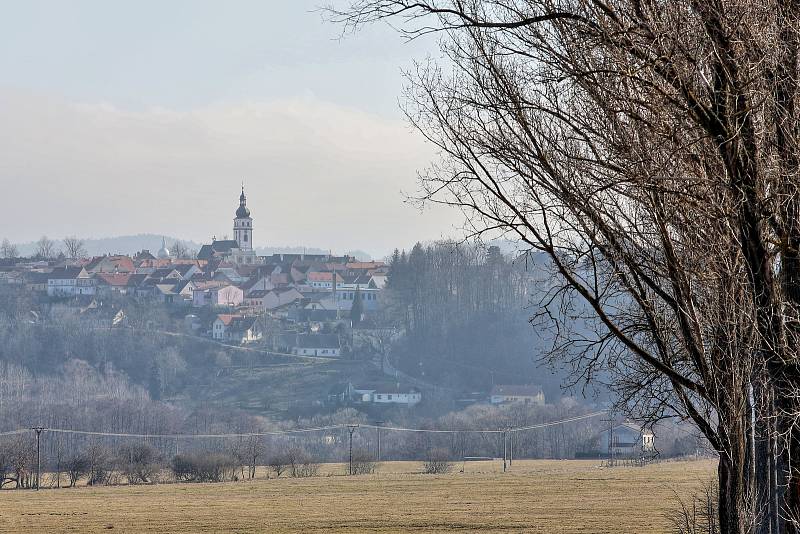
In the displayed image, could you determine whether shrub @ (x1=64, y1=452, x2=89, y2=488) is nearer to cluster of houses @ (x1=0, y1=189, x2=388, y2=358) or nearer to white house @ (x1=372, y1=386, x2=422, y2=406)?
white house @ (x1=372, y1=386, x2=422, y2=406)

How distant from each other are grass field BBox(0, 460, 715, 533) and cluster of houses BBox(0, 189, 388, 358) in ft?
294

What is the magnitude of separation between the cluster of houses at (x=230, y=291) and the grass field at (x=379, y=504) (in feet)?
294

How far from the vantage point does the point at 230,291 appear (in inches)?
6791

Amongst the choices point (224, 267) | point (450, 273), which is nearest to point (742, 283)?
point (450, 273)

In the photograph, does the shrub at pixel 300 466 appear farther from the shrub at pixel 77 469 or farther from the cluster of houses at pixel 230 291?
the cluster of houses at pixel 230 291

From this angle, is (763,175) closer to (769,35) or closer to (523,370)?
(769,35)

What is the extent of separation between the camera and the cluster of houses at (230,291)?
142375 millimetres

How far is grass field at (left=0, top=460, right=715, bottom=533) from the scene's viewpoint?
993 inches

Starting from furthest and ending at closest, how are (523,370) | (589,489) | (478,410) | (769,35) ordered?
1. (523,370)
2. (478,410)
3. (589,489)
4. (769,35)

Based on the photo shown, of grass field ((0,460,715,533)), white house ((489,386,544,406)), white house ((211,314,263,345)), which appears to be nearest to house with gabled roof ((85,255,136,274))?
white house ((211,314,263,345))

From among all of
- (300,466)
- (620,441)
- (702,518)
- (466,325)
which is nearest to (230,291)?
(466,325)

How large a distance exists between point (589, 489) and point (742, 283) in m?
26.9

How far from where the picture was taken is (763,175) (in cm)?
827

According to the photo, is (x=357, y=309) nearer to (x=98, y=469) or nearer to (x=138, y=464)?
(x=138, y=464)
